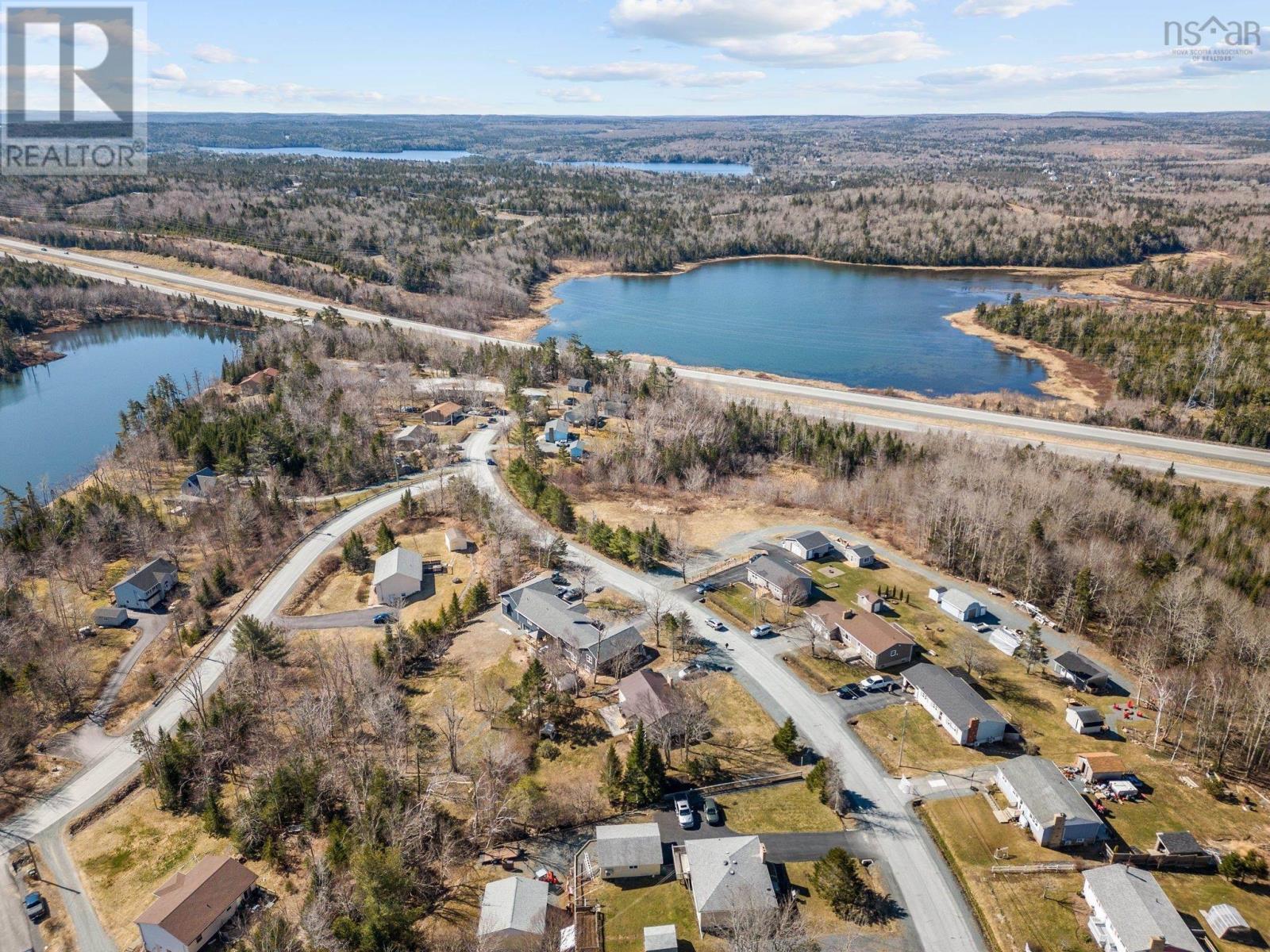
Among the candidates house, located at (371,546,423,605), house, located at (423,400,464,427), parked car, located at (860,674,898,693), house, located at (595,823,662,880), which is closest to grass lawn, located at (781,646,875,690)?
parked car, located at (860,674,898,693)

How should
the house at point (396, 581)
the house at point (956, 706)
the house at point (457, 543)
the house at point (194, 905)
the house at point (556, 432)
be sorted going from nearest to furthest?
the house at point (194, 905), the house at point (956, 706), the house at point (396, 581), the house at point (457, 543), the house at point (556, 432)

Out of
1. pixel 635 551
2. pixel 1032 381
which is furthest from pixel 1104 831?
pixel 1032 381

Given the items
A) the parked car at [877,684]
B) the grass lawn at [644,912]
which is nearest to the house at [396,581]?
the grass lawn at [644,912]

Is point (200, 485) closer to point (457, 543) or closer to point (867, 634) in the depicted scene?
point (457, 543)

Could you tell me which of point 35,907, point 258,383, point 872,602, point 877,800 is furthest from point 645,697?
point 258,383

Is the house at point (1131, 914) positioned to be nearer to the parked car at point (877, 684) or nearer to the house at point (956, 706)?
the house at point (956, 706)

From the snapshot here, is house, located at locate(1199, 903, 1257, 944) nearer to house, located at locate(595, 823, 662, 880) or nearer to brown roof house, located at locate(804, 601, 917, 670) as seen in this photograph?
house, located at locate(595, 823, 662, 880)

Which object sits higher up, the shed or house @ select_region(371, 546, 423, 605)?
house @ select_region(371, 546, 423, 605)
